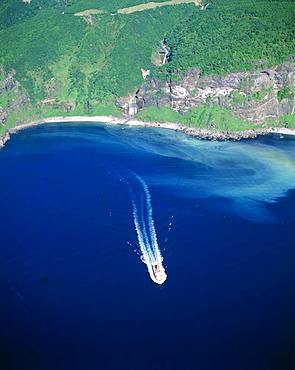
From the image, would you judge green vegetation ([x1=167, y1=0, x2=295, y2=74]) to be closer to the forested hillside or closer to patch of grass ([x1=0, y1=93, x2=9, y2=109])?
the forested hillside

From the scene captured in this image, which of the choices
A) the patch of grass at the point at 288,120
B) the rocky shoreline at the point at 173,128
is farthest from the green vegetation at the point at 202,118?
the patch of grass at the point at 288,120

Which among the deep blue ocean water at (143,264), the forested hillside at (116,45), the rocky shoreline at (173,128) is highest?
the forested hillside at (116,45)

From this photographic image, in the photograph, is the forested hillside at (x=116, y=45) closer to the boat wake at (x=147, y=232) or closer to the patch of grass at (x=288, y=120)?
the patch of grass at (x=288, y=120)

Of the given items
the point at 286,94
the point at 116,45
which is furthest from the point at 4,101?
the point at 286,94

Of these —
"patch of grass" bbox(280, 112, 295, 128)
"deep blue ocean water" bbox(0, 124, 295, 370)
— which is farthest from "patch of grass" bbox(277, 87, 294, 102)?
"deep blue ocean water" bbox(0, 124, 295, 370)

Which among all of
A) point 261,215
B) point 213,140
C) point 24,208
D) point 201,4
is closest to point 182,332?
point 261,215

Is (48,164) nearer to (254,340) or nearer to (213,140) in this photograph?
(213,140)

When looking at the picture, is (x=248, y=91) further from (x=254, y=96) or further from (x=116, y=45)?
(x=116, y=45)
